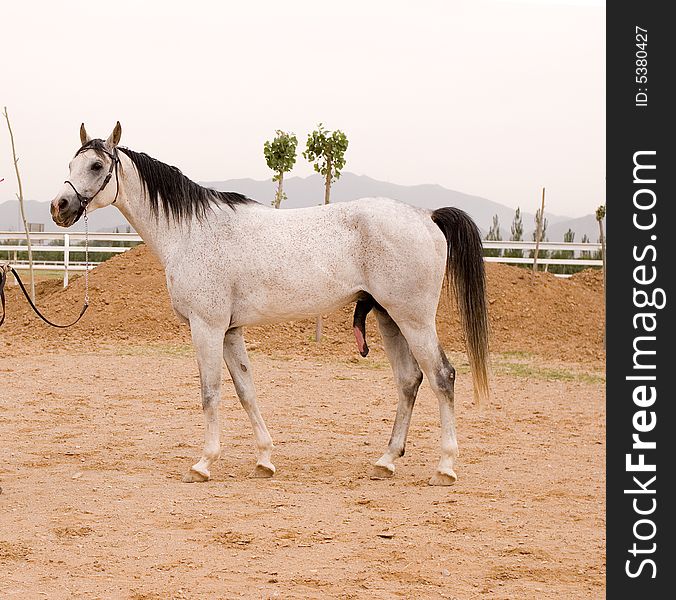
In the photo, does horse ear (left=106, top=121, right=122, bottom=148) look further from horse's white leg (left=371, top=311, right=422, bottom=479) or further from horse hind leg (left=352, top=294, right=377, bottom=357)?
horse's white leg (left=371, top=311, right=422, bottom=479)

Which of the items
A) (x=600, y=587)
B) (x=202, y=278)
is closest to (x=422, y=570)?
(x=600, y=587)

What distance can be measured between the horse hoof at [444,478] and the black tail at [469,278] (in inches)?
24.7

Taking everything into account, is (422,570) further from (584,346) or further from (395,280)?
(584,346)

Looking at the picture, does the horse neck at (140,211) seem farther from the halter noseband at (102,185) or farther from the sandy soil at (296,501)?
the sandy soil at (296,501)

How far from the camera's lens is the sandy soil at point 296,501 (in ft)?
12.6

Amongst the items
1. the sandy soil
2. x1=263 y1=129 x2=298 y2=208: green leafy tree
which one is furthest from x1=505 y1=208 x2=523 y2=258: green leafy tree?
the sandy soil

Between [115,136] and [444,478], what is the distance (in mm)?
3193

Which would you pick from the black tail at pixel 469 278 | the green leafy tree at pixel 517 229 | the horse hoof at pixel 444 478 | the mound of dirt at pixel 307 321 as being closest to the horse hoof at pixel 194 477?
the horse hoof at pixel 444 478

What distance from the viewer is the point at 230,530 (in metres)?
4.54

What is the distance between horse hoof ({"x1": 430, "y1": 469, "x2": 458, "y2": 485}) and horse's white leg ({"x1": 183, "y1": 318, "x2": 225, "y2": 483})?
148 centimetres

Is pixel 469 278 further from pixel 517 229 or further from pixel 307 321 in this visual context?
pixel 517 229

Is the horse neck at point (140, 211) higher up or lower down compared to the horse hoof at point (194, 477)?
higher up

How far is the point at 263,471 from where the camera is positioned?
5859mm

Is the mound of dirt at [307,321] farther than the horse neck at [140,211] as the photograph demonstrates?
Yes
